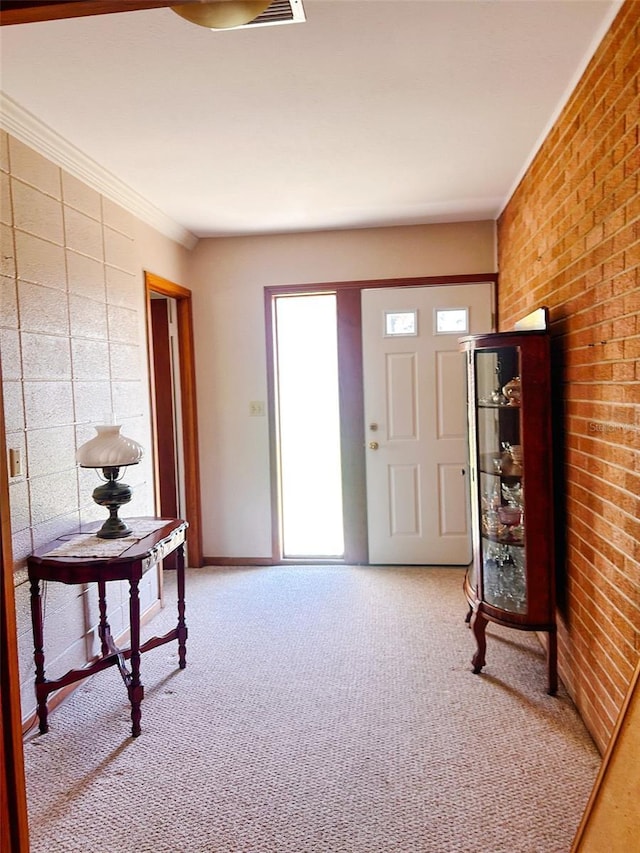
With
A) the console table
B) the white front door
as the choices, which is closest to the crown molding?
the white front door

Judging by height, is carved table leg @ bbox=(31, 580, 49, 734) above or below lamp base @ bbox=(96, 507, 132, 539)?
below

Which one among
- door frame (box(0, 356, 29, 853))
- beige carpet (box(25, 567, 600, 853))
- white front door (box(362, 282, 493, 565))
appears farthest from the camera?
white front door (box(362, 282, 493, 565))

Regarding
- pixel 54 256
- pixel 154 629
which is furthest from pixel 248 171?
pixel 154 629

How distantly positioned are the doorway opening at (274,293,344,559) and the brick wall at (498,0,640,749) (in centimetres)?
263

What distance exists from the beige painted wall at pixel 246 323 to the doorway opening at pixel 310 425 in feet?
2.55

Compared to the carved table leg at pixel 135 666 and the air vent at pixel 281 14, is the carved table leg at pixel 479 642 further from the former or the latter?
the air vent at pixel 281 14

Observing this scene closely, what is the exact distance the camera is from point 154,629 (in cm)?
311

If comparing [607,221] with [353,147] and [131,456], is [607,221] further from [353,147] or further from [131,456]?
[131,456]

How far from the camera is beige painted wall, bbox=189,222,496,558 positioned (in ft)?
12.8

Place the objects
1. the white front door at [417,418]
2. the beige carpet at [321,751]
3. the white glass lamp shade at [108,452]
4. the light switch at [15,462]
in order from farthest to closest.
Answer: the white front door at [417,418], the white glass lamp shade at [108,452], the light switch at [15,462], the beige carpet at [321,751]

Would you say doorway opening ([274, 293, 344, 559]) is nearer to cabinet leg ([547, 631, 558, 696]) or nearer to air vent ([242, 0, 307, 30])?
cabinet leg ([547, 631, 558, 696])

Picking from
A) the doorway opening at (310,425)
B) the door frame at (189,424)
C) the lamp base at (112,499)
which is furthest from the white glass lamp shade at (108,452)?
the doorway opening at (310,425)

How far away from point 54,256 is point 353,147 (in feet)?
4.82

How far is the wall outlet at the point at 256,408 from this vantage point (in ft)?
13.3
